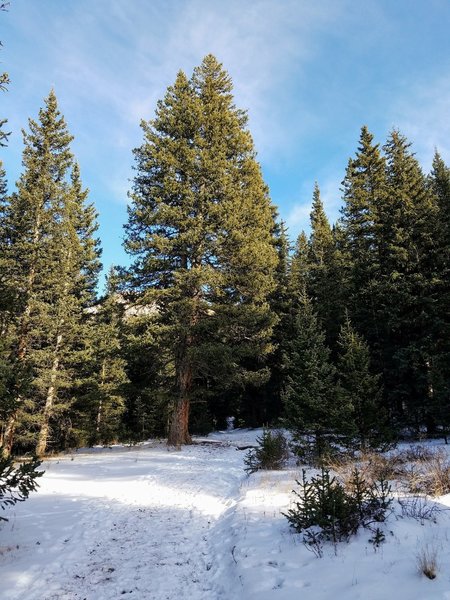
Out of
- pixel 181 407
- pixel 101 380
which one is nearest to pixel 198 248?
pixel 181 407

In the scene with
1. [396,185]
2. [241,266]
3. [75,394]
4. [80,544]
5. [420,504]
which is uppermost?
[396,185]

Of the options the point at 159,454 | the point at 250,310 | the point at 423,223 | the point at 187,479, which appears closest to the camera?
the point at 187,479

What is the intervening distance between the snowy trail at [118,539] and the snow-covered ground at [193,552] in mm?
17

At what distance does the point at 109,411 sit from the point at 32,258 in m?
11.9

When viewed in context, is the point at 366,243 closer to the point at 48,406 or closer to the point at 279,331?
the point at 279,331

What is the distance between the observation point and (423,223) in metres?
21.8

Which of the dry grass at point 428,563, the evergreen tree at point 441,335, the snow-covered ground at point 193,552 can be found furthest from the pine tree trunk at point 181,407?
the dry grass at point 428,563

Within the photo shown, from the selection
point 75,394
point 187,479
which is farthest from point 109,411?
point 187,479

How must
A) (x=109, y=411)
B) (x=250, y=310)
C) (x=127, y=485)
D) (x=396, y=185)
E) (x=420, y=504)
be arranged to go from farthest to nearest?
(x=109, y=411) → (x=396, y=185) → (x=250, y=310) → (x=127, y=485) → (x=420, y=504)

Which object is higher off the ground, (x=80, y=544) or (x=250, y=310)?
(x=250, y=310)

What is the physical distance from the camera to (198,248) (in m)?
20.3

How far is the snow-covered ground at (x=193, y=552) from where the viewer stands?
4.44 metres

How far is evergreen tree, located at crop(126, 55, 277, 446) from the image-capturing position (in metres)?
19.5

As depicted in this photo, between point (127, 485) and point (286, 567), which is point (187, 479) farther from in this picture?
point (286, 567)
